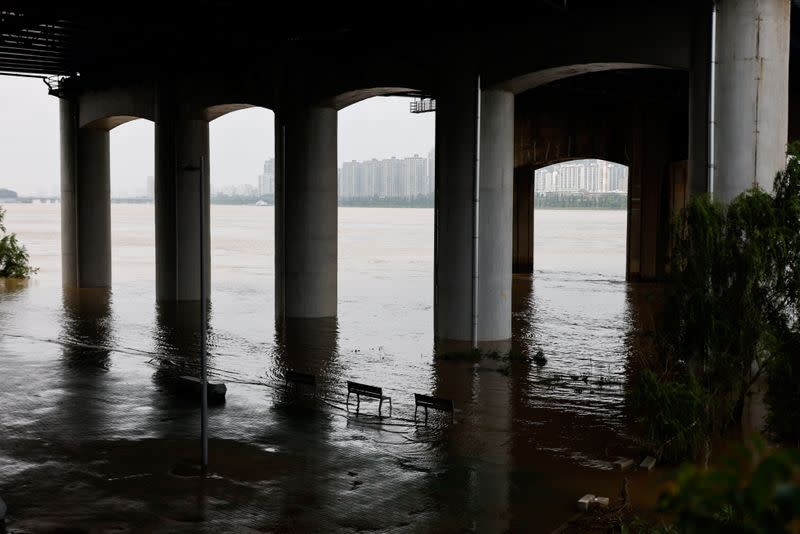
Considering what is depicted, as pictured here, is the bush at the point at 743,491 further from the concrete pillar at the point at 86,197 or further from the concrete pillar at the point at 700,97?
the concrete pillar at the point at 86,197

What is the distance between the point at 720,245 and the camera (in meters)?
14.8

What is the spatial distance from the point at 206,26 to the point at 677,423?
61.1 feet

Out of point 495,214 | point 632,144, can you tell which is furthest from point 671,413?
point 632,144

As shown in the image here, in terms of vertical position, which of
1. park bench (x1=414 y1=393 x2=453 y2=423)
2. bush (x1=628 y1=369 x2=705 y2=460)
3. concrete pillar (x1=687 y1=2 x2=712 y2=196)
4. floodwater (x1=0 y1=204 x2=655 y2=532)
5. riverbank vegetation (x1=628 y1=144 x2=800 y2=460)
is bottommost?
floodwater (x1=0 y1=204 x2=655 y2=532)

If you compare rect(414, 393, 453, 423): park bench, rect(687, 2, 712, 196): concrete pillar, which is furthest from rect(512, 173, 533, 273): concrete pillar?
rect(414, 393, 453, 423): park bench

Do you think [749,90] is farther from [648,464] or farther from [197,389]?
[197,389]

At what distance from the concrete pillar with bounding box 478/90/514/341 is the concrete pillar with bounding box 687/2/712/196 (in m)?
5.96

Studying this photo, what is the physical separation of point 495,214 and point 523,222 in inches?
977

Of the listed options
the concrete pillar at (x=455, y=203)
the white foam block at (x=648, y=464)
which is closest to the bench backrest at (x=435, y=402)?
the white foam block at (x=648, y=464)

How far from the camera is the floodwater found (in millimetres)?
12445

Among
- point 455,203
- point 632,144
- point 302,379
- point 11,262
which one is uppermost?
point 632,144

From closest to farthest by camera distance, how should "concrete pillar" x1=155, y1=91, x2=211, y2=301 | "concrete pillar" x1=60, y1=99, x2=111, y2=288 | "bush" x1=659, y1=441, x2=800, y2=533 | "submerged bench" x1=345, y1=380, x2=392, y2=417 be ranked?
"bush" x1=659, y1=441, x2=800, y2=533 < "submerged bench" x1=345, y1=380, x2=392, y2=417 < "concrete pillar" x1=155, y1=91, x2=211, y2=301 < "concrete pillar" x1=60, y1=99, x2=111, y2=288

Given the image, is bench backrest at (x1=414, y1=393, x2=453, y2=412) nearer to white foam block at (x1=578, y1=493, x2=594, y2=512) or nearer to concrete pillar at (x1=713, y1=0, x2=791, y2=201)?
white foam block at (x1=578, y1=493, x2=594, y2=512)

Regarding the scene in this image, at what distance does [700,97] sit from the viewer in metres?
20.6
